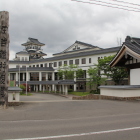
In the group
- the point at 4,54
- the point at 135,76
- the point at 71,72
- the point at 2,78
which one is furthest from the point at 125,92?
the point at 71,72

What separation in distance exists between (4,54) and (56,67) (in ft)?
137

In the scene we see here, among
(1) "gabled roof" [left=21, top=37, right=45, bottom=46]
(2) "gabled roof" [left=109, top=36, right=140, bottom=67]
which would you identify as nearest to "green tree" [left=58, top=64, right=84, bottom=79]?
(2) "gabled roof" [left=109, top=36, right=140, bottom=67]

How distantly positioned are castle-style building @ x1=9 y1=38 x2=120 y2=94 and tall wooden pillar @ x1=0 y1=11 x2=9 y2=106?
29.7 m

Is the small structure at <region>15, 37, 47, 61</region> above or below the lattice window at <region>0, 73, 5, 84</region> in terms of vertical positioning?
above

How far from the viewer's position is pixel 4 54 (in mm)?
11758

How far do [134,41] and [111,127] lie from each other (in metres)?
14.4

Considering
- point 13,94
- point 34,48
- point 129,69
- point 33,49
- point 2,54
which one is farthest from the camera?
point 34,48

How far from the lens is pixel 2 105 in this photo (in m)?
11.3

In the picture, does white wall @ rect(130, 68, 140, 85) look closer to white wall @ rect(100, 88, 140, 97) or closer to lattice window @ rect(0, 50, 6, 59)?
white wall @ rect(100, 88, 140, 97)

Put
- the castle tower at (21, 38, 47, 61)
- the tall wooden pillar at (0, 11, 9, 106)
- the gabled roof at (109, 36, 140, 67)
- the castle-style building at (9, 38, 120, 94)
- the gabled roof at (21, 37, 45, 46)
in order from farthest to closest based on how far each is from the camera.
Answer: the gabled roof at (21, 37, 45, 46) → the castle tower at (21, 38, 47, 61) → the castle-style building at (9, 38, 120, 94) → the gabled roof at (109, 36, 140, 67) → the tall wooden pillar at (0, 11, 9, 106)

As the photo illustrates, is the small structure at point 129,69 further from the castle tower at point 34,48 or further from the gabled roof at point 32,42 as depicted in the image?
the gabled roof at point 32,42

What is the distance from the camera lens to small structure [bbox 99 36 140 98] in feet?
48.0

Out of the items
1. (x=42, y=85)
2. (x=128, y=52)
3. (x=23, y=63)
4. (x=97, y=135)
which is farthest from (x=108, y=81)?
(x=97, y=135)

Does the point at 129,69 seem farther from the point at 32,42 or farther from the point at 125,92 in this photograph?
the point at 32,42
